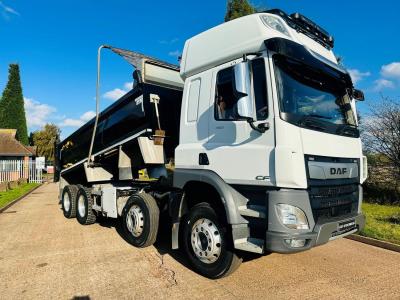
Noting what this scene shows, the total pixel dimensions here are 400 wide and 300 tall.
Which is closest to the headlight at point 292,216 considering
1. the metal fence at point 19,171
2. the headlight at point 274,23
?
the headlight at point 274,23

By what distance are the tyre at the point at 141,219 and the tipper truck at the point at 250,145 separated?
18mm

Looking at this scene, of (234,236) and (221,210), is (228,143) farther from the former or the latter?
(234,236)

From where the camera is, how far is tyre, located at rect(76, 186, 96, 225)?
8055 mm

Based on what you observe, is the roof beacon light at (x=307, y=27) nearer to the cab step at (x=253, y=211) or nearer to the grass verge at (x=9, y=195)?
the cab step at (x=253, y=211)

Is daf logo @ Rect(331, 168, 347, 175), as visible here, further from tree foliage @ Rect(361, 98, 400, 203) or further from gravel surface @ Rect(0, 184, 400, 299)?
tree foliage @ Rect(361, 98, 400, 203)

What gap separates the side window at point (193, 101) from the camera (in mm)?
5008

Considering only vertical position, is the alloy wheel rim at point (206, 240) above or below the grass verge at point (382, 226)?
above

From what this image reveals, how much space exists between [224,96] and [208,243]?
1.91 metres

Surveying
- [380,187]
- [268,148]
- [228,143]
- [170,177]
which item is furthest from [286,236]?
[380,187]

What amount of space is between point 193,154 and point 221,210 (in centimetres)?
93

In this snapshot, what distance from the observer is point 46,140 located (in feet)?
170

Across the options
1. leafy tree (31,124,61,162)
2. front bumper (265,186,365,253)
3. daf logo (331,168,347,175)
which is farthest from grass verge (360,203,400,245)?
leafy tree (31,124,61,162)

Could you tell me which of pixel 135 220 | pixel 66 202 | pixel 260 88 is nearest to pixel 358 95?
pixel 260 88

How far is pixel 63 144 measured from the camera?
10039 mm
